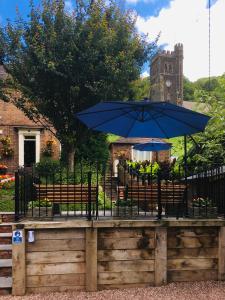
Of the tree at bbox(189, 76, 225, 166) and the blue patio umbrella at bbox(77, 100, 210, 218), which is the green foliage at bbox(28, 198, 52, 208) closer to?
the blue patio umbrella at bbox(77, 100, 210, 218)

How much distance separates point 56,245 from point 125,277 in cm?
132

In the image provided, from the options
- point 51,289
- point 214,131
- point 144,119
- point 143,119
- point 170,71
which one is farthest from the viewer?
point 170,71

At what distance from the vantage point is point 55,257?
5363 mm

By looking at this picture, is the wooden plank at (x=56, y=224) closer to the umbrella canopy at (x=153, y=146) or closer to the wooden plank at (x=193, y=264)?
the wooden plank at (x=193, y=264)

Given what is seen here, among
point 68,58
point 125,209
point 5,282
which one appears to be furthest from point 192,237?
point 68,58

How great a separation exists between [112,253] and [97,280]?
1.70ft

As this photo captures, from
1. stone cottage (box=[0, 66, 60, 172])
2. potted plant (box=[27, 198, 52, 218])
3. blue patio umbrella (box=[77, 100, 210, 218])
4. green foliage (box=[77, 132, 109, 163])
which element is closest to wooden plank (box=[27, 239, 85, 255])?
potted plant (box=[27, 198, 52, 218])

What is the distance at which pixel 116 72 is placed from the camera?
42.3 feet

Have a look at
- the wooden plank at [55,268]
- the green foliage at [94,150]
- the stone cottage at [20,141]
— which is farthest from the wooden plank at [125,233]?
the stone cottage at [20,141]

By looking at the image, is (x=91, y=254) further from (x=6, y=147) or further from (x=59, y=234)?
(x=6, y=147)

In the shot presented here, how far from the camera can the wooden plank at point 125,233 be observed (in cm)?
546

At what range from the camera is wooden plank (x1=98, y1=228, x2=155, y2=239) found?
546 cm

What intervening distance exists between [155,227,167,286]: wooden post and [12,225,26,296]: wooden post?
7.39ft

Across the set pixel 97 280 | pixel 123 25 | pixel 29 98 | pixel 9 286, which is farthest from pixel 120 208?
pixel 123 25
